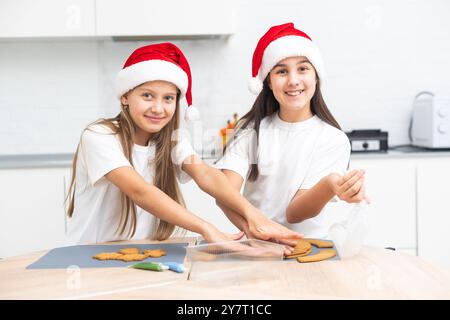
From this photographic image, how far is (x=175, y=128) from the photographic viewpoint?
1.93m

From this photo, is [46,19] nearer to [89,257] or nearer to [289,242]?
[89,257]

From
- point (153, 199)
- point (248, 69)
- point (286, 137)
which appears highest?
point (248, 69)

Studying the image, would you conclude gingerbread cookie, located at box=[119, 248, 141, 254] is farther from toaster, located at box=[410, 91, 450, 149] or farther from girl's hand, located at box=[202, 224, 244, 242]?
toaster, located at box=[410, 91, 450, 149]

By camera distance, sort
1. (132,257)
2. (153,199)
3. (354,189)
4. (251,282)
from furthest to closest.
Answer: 1. (153,199)
2. (354,189)
3. (132,257)
4. (251,282)

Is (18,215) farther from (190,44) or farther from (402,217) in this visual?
(402,217)

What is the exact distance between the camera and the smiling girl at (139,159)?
1.72 meters

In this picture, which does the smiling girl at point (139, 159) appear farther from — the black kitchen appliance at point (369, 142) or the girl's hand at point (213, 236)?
the black kitchen appliance at point (369, 142)

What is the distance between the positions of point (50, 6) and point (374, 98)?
6.01 feet

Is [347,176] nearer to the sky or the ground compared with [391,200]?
nearer to the sky

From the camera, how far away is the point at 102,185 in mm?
1793

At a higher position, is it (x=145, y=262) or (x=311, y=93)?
(x=311, y=93)

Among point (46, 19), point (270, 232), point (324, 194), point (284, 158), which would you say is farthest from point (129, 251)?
point (46, 19)

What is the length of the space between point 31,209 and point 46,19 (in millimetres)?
950
